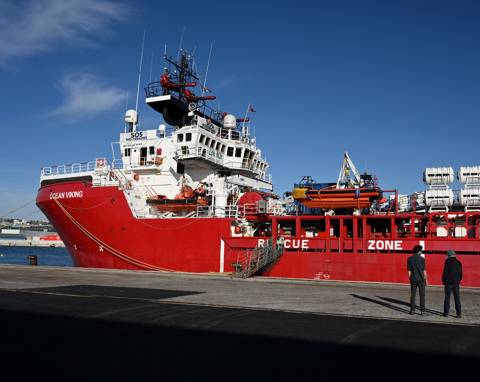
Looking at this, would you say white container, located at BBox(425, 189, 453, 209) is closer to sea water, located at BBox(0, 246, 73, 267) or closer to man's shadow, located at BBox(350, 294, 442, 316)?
man's shadow, located at BBox(350, 294, 442, 316)

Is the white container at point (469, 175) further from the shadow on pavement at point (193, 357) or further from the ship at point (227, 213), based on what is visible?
the shadow on pavement at point (193, 357)

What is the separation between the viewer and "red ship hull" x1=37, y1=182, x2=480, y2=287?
768 inches

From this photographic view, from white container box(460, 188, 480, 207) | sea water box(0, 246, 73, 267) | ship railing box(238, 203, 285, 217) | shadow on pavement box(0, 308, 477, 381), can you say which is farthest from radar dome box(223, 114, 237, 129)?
shadow on pavement box(0, 308, 477, 381)

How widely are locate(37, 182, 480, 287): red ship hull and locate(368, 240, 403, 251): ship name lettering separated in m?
0.12

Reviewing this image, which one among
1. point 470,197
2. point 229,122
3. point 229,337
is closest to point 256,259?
point 229,122

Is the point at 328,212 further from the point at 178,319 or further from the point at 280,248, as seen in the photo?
the point at 178,319

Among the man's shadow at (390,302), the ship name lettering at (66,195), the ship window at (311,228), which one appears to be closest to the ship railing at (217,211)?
the ship window at (311,228)

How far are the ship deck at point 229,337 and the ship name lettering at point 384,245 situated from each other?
789cm

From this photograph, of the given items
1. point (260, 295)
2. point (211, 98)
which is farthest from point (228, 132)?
point (260, 295)

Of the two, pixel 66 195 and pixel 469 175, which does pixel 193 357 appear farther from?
pixel 469 175

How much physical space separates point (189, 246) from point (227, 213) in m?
2.66

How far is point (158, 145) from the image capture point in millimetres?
26438

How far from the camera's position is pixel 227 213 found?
24.1 m

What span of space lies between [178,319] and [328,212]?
1446 cm
